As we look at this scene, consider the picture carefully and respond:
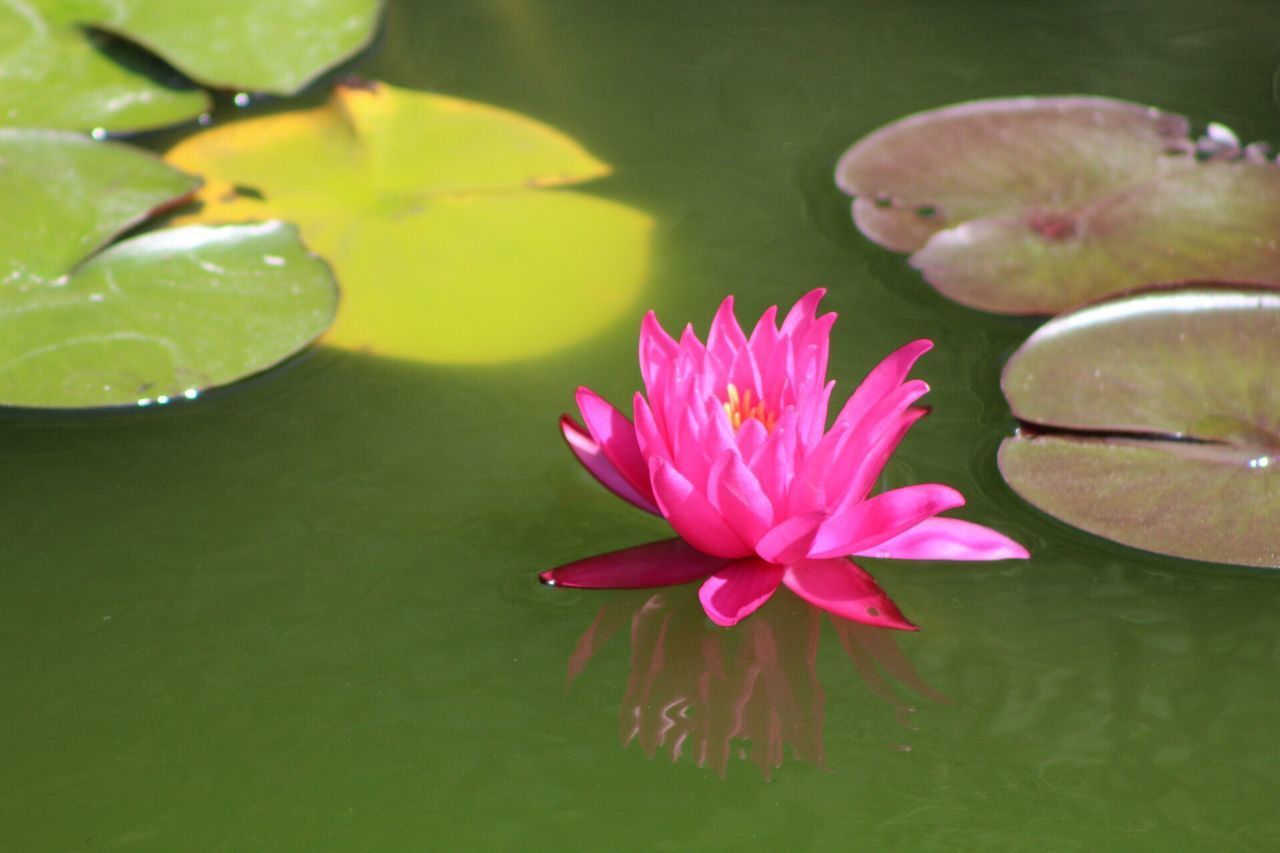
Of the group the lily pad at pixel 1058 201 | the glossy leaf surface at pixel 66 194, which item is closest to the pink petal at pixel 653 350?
the lily pad at pixel 1058 201

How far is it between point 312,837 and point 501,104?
148 cm

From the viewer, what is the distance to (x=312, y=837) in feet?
3.70

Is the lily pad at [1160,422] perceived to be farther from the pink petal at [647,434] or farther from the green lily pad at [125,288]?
the green lily pad at [125,288]

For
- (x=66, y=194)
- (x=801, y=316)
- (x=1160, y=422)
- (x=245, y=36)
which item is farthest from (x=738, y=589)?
(x=245, y=36)

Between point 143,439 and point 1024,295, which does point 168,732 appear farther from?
point 1024,295

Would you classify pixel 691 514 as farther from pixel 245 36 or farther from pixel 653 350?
pixel 245 36

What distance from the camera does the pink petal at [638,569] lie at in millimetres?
1308

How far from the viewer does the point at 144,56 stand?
7.55ft

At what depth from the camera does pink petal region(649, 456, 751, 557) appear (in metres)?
1.22

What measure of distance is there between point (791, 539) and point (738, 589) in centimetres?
8

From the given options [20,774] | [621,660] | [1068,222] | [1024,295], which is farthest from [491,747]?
[1068,222]

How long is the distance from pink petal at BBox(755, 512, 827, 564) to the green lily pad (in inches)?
30.0

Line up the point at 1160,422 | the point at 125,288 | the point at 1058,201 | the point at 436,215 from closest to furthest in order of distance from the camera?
1. the point at 1160,422
2. the point at 125,288
3. the point at 1058,201
4. the point at 436,215

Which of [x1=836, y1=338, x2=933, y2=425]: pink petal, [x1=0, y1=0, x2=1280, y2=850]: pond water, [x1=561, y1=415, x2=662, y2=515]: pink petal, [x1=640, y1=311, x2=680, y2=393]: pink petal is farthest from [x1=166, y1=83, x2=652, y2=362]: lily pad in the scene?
[x1=836, y1=338, x2=933, y2=425]: pink petal
